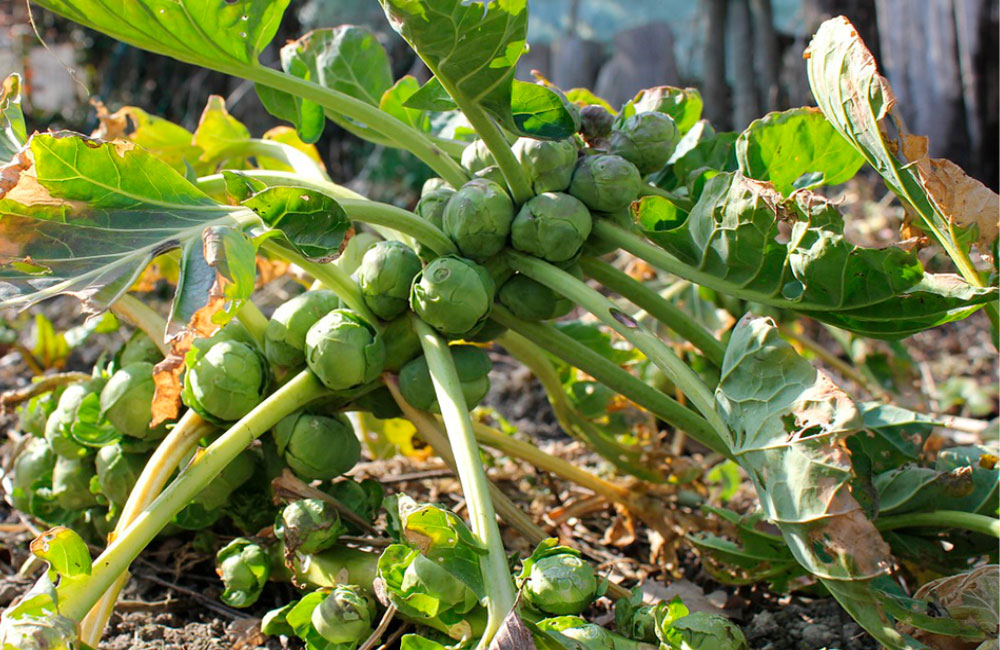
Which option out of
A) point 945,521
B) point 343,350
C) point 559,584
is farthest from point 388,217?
point 945,521

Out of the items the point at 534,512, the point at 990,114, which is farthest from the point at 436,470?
the point at 990,114

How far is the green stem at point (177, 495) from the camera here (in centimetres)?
95

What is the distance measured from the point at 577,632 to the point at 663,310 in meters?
0.55

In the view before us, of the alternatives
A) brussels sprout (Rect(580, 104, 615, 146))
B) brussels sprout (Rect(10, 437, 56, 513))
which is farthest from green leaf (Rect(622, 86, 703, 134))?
brussels sprout (Rect(10, 437, 56, 513))

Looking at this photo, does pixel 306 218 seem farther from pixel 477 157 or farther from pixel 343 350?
pixel 477 157

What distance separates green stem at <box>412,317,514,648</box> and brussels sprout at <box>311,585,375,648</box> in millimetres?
185

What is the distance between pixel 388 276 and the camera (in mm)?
1192

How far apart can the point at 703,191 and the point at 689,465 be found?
63 cm

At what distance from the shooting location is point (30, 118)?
4.97 metres

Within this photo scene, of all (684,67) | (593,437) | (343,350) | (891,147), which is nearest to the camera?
(891,147)

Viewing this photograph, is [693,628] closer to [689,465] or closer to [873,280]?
[873,280]

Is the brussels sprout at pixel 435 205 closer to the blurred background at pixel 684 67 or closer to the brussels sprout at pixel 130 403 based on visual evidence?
the brussels sprout at pixel 130 403

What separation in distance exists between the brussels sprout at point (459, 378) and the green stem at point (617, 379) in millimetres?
78

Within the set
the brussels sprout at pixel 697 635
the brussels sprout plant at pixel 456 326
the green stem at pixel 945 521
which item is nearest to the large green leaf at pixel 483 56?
the brussels sprout plant at pixel 456 326
